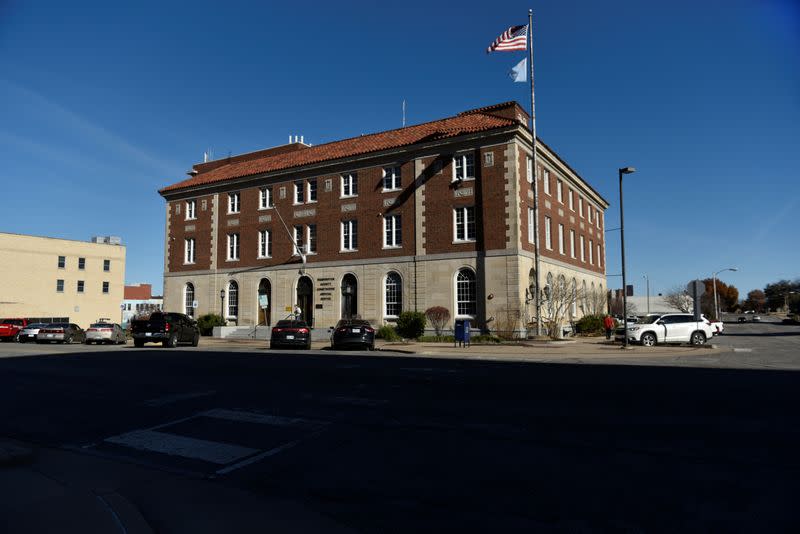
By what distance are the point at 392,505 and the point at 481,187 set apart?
29244 mm

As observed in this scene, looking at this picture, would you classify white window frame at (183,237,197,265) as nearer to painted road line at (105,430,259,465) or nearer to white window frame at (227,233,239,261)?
white window frame at (227,233,239,261)

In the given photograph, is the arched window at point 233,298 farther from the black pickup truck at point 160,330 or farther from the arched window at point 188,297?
the black pickup truck at point 160,330

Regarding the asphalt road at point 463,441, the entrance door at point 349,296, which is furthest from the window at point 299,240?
the asphalt road at point 463,441

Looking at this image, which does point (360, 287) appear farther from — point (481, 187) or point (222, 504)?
point (222, 504)

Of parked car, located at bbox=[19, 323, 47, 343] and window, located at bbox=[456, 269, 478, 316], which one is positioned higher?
window, located at bbox=[456, 269, 478, 316]

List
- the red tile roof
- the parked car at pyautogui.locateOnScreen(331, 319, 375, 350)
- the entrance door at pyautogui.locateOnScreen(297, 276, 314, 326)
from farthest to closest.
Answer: the entrance door at pyautogui.locateOnScreen(297, 276, 314, 326), the red tile roof, the parked car at pyautogui.locateOnScreen(331, 319, 375, 350)

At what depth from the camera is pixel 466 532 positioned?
→ 13.9 ft

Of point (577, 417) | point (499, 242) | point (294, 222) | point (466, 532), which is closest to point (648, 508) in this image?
point (466, 532)

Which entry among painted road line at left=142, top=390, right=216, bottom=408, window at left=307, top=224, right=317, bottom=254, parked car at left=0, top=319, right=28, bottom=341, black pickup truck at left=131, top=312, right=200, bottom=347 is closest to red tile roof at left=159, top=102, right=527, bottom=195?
window at left=307, top=224, right=317, bottom=254

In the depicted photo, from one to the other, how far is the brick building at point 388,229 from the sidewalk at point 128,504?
86.6 ft

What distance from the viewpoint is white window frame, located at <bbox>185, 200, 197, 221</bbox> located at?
155 ft

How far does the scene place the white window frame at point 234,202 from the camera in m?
44.4

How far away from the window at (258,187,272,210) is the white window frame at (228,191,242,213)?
2371mm

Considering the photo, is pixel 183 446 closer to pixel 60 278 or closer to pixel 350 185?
pixel 350 185
